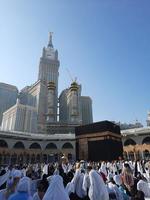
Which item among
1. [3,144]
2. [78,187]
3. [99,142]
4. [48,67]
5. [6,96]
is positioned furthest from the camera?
[48,67]

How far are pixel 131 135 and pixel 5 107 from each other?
84.1 metres

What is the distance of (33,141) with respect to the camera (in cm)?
4581

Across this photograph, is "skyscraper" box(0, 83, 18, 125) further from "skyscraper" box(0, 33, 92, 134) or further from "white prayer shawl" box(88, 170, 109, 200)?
"white prayer shawl" box(88, 170, 109, 200)

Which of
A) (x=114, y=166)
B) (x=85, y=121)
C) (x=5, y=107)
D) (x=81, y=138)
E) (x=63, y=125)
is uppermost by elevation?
(x=5, y=107)

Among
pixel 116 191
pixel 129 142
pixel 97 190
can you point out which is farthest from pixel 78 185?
pixel 129 142

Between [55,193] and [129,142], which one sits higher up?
[129,142]

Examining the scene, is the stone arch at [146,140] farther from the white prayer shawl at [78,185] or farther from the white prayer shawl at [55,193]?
the white prayer shawl at [55,193]

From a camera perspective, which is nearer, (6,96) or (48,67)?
(6,96)

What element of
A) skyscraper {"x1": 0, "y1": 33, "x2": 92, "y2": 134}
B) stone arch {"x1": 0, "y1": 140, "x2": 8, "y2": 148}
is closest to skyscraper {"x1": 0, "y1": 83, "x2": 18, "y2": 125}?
skyscraper {"x1": 0, "y1": 33, "x2": 92, "y2": 134}

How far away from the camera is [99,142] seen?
90.9 ft

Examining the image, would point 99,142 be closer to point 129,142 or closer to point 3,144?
point 129,142

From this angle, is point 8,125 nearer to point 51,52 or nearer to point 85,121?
point 85,121

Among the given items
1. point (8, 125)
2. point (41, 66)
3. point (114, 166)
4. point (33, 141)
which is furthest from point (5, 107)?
point (114, 166)

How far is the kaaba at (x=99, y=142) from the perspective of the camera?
26.7 meters
